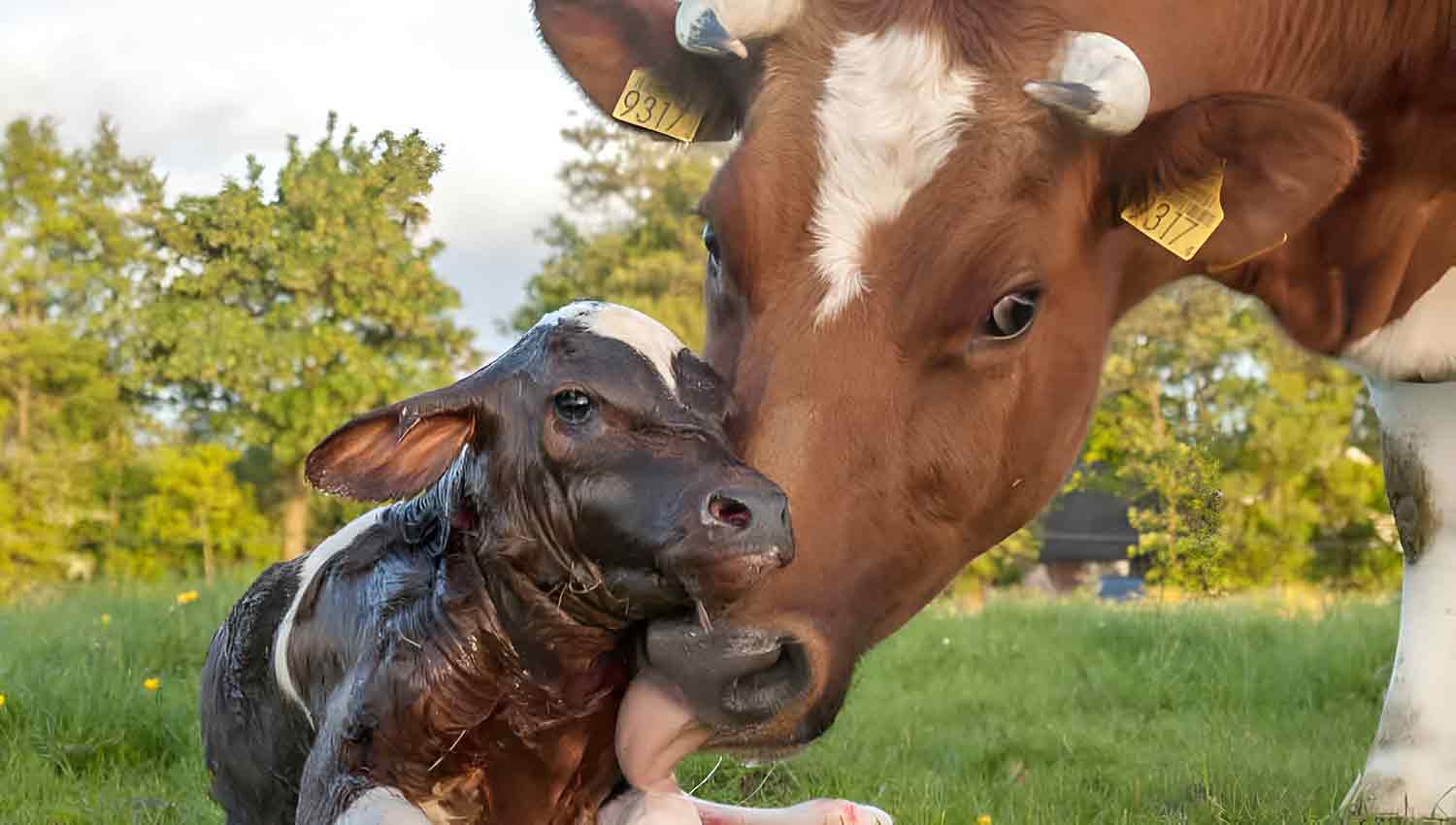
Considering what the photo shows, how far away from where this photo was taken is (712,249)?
310 cm

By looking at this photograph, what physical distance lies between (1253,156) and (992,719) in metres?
2.58

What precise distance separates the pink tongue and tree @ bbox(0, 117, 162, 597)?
237cm

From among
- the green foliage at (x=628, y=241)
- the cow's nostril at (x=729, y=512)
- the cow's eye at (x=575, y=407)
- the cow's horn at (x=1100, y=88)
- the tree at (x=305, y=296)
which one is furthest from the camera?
the green foliage at (x=628, y=241)

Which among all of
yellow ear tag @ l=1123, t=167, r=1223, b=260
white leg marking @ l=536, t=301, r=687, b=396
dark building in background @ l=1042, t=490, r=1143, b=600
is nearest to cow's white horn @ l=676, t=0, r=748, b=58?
yellow ear tag @ l=1123, t=167, r=1223, b=260

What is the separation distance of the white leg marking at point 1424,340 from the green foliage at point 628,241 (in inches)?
628

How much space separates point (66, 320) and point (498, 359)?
1041cm

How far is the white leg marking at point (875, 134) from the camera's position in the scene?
2758 millimetres

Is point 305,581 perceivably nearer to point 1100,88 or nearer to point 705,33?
point 705,33

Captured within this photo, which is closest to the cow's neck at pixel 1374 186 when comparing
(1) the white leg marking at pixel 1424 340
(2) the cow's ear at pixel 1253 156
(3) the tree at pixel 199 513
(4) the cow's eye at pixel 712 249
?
(1) the white leg marking at pixel 1424 340

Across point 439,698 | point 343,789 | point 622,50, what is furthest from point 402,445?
point 622,50

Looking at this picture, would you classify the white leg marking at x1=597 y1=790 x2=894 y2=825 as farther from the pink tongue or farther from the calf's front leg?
the calf's front leg

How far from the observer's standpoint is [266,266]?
3373 mm

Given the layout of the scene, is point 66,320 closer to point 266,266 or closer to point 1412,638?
point 266,266

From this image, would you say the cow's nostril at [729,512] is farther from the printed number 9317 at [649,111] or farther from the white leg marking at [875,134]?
the printed number 9317 at [649,111]
